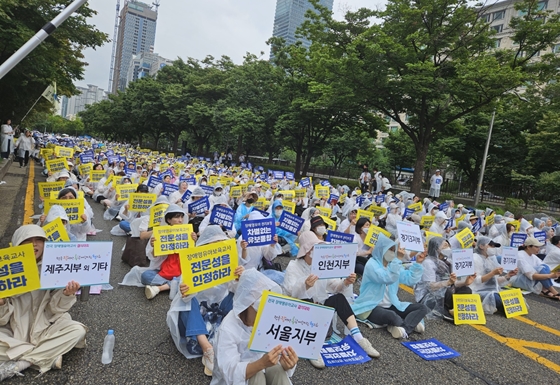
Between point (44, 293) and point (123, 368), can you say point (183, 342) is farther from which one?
point (44, 293)

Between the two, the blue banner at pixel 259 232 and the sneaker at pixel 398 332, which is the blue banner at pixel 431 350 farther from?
the blue banner at pixel 259 232

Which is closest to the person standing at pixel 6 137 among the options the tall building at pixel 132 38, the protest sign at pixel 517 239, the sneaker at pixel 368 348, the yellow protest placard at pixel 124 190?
the yellow protest placard at pixel 124 190

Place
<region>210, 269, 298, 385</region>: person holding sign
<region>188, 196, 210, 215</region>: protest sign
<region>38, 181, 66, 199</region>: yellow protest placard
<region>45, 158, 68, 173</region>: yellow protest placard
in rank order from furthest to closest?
<region>45, 158, 68, 173</region>: yellow protest placard, <region>188, 196, 210, 215</region>: protest sign, <region>38, 181, 66, 199</region>: yellow protest placard, <region>210, 269, 298, 385</region>: person holding sign

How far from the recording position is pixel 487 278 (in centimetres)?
588

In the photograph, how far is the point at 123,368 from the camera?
10.7ft

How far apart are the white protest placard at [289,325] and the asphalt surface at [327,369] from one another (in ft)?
3.81

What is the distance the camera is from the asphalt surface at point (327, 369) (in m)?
3.20

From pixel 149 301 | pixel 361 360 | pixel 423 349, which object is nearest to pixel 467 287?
pixel 423 349

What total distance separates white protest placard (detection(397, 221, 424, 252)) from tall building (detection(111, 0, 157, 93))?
162597mm

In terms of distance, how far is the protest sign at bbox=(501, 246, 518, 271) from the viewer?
615 cm

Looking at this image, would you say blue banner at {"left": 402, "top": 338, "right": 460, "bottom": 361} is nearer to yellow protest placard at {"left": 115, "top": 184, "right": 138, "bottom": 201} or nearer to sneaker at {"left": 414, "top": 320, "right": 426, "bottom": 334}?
sneaker at {"left": 414, "top": 320, "right": 426, "bottom": 334}

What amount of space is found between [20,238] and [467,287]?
575 cm

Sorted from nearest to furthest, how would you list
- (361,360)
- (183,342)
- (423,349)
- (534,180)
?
(183,342), (361,360), (423,349), (534,180)

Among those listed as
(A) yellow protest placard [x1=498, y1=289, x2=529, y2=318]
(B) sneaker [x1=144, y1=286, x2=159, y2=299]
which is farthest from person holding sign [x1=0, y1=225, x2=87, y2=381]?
(A) yellow protest placard [x1=498, y1=289, x2=529, y2=318]
